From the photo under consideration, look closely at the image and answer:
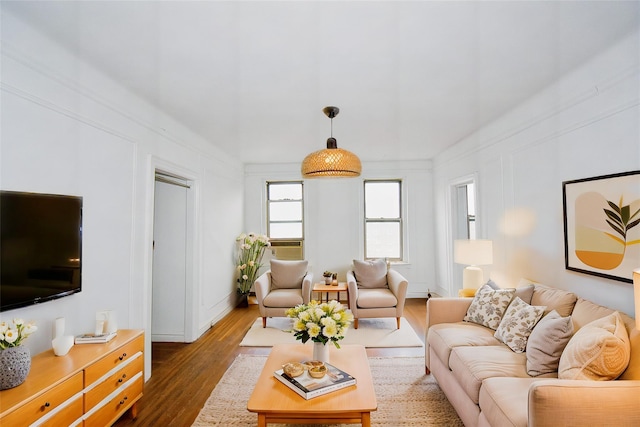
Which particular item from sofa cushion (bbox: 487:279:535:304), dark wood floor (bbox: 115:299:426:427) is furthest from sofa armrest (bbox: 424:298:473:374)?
dark wood floor (bbox: 115:299:426:427)

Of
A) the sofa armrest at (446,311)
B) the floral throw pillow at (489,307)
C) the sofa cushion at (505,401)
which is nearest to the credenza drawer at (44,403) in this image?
the sofa cushion at (505,401)

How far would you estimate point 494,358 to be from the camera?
86.7 inches

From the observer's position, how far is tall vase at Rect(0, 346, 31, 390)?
60.4 inches

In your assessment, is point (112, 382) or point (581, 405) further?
point (112, 382)

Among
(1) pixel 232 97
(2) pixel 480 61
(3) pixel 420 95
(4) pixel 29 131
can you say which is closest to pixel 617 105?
(2) pixel 480 61

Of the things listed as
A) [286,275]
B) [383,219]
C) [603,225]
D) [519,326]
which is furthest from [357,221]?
[603,225]

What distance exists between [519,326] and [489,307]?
430 millimetres

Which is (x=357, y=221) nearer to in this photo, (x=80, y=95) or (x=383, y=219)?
(x=383, y=219)

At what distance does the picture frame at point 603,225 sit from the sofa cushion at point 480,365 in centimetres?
89

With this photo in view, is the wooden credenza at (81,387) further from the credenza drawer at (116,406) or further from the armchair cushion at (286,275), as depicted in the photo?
the armchair cushion at (286,275)

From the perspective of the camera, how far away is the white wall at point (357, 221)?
598 centimetres

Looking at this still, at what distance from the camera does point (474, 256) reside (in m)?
3.58

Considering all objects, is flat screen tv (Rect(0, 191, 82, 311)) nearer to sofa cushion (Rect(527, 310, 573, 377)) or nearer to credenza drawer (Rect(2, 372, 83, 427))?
credenza drawer (Rect(2, 372, 83, 427))

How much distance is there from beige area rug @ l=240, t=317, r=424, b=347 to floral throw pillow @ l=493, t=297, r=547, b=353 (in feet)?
4.75
